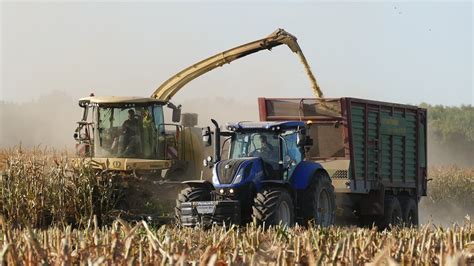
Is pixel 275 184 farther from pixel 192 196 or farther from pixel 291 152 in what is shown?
pixel 192 196

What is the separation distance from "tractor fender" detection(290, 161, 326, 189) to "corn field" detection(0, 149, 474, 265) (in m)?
1.65

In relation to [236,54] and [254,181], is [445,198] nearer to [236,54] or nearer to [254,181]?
[236,54]

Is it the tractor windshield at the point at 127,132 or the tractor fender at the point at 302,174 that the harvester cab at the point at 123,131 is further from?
the tractor fender at the point at 302,174

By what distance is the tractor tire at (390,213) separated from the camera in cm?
1716

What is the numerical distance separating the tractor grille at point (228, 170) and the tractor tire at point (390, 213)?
4.64 metres

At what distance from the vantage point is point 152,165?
1702 centimetres

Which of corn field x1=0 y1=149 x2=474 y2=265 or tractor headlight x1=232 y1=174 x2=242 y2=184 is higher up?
tractor headlight x1=232 y1=174 x2=242 y2=184

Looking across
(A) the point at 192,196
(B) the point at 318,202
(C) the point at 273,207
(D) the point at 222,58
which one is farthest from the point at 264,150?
(D) the point at 222,58

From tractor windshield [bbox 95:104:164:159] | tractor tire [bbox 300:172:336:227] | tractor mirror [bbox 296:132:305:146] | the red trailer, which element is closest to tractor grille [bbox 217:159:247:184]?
tractor mirror [bbox 296:132:305:146]

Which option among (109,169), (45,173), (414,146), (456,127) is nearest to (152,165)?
(109,169)

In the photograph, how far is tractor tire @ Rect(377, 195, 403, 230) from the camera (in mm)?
17156

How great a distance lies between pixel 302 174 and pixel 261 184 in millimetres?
886

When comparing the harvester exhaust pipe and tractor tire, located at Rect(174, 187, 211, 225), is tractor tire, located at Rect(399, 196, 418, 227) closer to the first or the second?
the harvester exhaust pipe

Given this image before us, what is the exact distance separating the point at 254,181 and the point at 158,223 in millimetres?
2226
